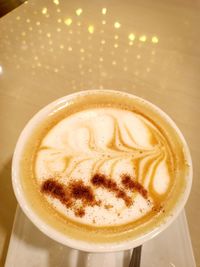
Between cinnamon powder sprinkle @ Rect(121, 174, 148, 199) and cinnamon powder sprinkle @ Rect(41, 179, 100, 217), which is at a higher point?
cinnamon powder sprinkle @ Rect(121, 174, 148, 199)

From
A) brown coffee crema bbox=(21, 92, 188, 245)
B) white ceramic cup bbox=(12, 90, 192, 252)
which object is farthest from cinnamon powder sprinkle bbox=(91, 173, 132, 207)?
white ceramic cup bbox=(12, 90, 192, 252)

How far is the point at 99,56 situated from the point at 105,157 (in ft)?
2.38

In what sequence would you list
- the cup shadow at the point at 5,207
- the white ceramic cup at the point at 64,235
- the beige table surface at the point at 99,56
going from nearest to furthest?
→ the white ceramic cup at the point at 64,235 < the cup shadow at the point at 5,207 < the beige table surface at the point at 99,56

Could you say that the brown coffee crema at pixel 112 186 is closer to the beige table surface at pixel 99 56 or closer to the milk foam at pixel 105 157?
the milk foam at pixel 105 157

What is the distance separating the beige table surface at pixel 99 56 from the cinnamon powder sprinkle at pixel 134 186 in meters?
0.32

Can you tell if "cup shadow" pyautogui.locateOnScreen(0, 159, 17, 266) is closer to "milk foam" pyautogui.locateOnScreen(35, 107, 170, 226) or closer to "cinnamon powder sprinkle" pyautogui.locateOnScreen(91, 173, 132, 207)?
"milk foam" pyautogui.locateOnScreen(35, 107, 170, 226)

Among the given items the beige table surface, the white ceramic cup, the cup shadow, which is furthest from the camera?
the beige table surface

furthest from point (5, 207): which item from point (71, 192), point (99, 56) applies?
point (99, 56)

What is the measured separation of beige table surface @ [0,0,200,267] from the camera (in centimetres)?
124

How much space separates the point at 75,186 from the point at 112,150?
0.16 meters

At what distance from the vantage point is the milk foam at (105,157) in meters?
0.78

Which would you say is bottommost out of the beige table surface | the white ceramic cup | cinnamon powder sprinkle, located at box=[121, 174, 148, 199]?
the white ceramic cup

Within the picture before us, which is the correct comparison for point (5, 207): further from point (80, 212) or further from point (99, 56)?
point (99, 56)

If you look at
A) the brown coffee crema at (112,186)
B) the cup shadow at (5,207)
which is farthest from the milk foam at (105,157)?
the cup shadow at (5,207)
